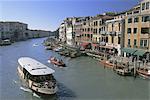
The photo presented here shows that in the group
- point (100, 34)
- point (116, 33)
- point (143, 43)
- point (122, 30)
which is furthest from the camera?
point (100, 34)

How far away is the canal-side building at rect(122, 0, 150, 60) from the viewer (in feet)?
121

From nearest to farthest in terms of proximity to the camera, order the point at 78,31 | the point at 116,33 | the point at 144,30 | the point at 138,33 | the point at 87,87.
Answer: the point at 87,87 → the point at 144,30 → the point at 138,33 → the point at 116,33 → the point at 78,31

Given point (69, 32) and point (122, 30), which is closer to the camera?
point (122, 30)

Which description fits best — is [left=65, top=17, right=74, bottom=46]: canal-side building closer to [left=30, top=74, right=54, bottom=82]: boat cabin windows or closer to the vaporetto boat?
the vaporetto boat

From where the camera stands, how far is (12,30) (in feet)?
444

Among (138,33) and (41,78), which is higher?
(138,33)

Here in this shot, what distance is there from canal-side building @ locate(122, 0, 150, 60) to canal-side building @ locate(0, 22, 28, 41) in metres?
91.9

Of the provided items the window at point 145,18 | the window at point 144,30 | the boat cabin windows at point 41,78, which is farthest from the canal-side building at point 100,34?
the boat cabin windows at point 41,78

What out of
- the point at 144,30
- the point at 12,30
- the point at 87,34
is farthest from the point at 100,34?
the point at 12,30

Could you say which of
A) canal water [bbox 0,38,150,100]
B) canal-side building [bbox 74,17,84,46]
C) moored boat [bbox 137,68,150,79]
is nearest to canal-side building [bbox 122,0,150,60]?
moored boat [bbox 137,68,150,79]

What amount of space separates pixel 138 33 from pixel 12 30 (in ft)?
347

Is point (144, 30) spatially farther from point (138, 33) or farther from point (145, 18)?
point (145, 18)

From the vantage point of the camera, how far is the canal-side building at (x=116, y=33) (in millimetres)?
43312

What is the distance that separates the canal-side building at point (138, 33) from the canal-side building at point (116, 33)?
1478mm
